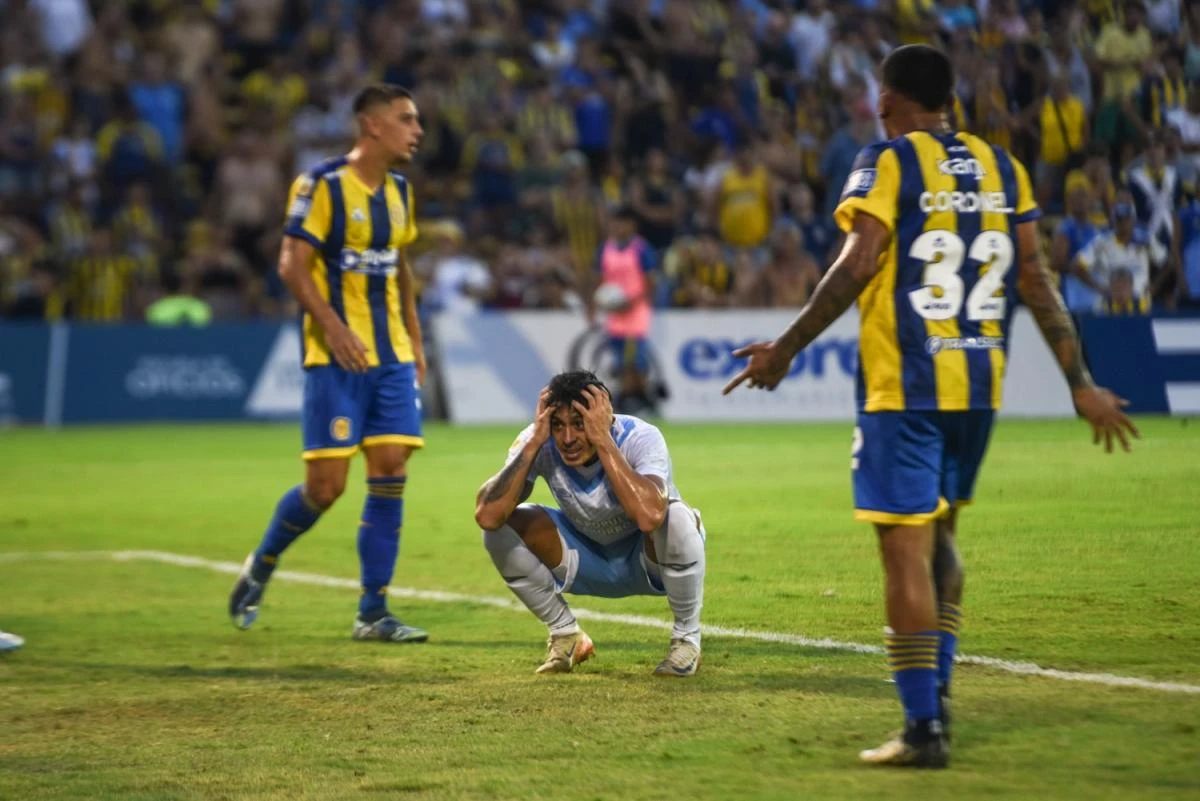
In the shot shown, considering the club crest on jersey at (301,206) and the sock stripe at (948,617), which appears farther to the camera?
the club crest on jersey at (301,206)

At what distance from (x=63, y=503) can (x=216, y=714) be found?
8.45 m

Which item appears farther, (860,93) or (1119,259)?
(860,93)

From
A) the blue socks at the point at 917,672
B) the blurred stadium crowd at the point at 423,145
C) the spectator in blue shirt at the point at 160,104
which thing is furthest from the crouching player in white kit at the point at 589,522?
the spectator in blue shirt at the point at 160,104

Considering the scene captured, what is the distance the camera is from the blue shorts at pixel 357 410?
8.17m

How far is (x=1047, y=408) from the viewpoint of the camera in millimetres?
13133

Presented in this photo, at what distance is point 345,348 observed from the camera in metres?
7.90

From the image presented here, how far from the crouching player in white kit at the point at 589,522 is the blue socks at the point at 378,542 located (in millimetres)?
1187

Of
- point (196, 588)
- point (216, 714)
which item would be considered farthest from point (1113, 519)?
point (196, 588)

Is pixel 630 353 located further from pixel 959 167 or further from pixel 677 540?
pixel 959 167

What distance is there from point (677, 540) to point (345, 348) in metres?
1.97

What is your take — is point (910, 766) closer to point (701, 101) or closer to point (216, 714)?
point (216, 714)

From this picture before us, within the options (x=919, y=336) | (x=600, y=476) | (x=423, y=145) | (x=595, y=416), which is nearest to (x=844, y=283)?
(x=919, y=336)

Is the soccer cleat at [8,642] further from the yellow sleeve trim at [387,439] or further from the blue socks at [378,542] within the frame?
the yellow sleeve trim at [387,439]

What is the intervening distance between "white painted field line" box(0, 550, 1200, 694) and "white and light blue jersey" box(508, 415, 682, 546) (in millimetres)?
945
